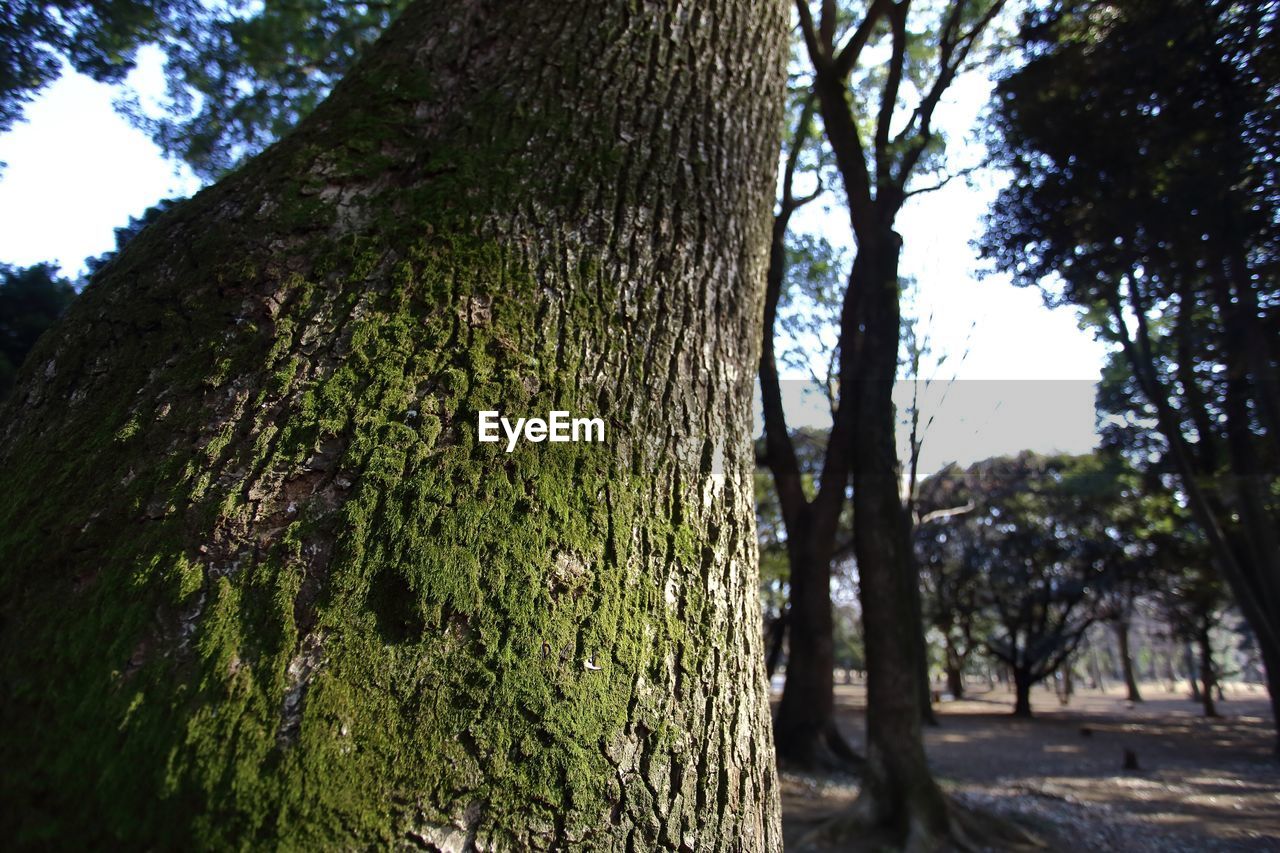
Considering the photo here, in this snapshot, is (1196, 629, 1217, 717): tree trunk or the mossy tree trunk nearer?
(1196, 629, 1217, 717): tree trunk

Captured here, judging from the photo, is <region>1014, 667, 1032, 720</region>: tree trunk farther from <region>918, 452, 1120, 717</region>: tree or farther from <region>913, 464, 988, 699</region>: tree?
<region>913, 464, 988, 699</region>: tree

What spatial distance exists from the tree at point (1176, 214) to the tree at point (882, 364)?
1241mm

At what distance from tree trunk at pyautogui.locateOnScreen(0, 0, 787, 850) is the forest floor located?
5.96 m

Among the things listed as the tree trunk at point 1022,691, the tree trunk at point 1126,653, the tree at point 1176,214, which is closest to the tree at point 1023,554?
the tree trunk at point 1022,691

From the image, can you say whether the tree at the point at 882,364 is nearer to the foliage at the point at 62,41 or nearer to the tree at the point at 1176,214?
the tree at the point at 1176,214

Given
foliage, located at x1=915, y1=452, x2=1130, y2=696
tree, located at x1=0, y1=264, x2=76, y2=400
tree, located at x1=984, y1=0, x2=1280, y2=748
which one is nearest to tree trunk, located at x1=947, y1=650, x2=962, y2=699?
foliage, located at x1=915, y1=452, x2=1130, y2=696

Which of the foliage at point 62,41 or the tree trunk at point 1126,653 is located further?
the tree trunk at point 1126,653

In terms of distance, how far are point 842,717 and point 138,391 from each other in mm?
22925

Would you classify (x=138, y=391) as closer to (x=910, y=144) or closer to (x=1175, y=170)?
(x=910, y=144)

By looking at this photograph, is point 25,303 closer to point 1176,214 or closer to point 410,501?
point 410,501

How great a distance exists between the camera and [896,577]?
6.32 meters

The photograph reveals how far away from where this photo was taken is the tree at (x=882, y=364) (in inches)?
240

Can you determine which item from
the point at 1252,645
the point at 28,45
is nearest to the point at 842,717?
the point at 1252,645

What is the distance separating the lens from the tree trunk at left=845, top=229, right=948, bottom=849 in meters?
5.97
